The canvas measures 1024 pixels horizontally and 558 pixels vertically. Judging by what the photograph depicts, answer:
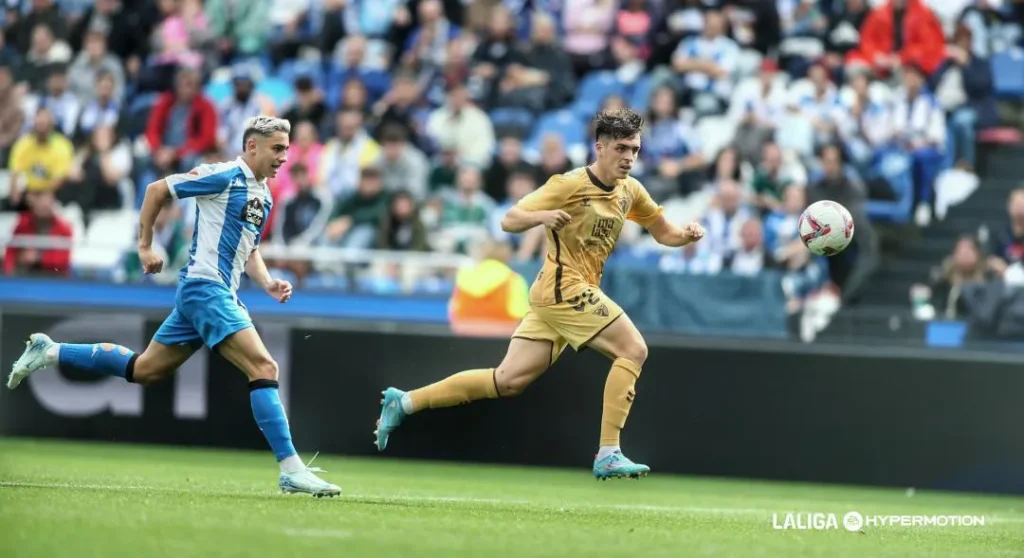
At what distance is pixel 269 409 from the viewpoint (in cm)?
891

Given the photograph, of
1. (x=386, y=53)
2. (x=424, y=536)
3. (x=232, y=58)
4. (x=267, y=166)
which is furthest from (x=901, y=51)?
(x=424, y=536)

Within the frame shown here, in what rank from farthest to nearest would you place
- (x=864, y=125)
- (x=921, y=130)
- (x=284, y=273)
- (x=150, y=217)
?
(x=864, y=125) → (x=921, y=130) → (x=284, y=273) → (x=150, y=217)

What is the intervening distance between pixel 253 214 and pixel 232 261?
29cm

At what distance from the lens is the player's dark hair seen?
31.4ft

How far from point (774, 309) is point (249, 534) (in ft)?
24.6

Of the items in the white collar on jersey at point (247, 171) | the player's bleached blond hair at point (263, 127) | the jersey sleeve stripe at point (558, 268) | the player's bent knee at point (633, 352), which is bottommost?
the player's bent knee at point (633, 352)

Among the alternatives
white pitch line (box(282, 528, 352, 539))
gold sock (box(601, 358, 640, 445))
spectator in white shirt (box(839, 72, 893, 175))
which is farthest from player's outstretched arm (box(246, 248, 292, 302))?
spectator in white shirt (box(839, 72, 893, 175))

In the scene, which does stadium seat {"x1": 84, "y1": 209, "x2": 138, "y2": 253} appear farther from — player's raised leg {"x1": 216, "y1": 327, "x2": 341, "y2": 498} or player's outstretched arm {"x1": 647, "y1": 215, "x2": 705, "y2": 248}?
player's raised leg {"x1": 216, "y1": 327, "x2": 341, "y2": 498}

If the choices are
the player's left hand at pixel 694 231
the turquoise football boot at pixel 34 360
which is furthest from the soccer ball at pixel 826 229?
the turquoise football boot at pixel 34 360

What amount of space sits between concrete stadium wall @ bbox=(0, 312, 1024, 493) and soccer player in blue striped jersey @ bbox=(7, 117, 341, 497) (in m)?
4.30

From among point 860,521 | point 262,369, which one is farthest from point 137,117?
point 860,521

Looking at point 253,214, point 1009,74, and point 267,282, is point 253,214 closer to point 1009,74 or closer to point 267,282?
point 267,282

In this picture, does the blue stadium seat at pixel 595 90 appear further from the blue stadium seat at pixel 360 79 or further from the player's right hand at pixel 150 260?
the player's right hand at pixel 150 260

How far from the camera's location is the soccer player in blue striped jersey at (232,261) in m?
8.88
